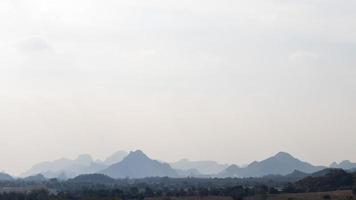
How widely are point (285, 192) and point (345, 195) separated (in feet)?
Answer: 51.7

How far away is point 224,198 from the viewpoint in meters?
106

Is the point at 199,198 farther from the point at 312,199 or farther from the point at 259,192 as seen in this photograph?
the point at 312,199

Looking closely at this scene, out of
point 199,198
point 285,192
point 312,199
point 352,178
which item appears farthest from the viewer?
point 352,178

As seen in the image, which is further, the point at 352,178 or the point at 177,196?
the point at 352,178

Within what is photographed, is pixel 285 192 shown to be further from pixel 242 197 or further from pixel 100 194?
pixel 100 194

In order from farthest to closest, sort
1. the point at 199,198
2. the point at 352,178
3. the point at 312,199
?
the point at 352,178
the point at 199,198
the point at 312,199

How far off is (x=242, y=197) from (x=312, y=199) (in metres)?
11.6

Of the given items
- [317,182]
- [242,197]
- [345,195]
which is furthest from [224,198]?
[317,182]

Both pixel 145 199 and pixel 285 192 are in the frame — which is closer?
pixel 145 199

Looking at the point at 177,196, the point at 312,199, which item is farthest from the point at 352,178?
the point at 177,196

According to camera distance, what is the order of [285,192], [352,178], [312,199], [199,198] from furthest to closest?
1. [352,178]
2. [285,192]
3. [199,198]
4. [312,199]

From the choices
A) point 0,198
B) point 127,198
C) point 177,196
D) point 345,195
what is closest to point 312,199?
point 345,195

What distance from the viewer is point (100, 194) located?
104062 mm

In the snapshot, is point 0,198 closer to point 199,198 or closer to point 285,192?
point 199,198
